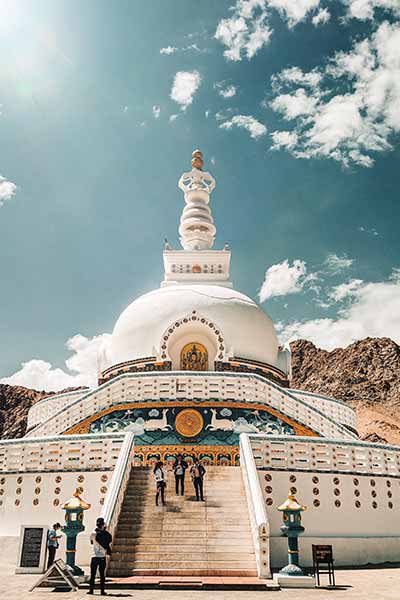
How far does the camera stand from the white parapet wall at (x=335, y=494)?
15.2 m

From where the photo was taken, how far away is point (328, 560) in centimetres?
1204

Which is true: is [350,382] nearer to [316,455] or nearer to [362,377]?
[362,377]

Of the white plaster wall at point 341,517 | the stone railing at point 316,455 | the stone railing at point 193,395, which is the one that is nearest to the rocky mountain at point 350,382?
the stone railing at point 193,395

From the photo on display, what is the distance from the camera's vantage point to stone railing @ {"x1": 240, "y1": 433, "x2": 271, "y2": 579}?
1207cm

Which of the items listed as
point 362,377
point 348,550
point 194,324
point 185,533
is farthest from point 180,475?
point 362,377

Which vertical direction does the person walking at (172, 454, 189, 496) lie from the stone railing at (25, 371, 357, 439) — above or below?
below

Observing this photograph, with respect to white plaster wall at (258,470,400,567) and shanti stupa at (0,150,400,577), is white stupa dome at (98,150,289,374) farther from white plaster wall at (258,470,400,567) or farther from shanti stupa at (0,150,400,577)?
white plaster wall at (258,470,400,567)

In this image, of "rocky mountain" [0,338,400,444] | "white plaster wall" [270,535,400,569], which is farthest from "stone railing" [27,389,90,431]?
"rocky mountain" [0,338,400,444]

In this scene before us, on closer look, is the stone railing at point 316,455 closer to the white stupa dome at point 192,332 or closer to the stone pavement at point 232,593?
the stone pavement at point 232,593

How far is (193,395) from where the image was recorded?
19.6 metres

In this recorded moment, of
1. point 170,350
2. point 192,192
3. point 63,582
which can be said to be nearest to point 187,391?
point 170,350

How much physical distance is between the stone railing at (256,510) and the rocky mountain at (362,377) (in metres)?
58.2

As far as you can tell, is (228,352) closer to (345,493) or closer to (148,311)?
(148,311)

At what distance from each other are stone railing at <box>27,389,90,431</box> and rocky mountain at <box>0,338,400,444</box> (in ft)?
170
